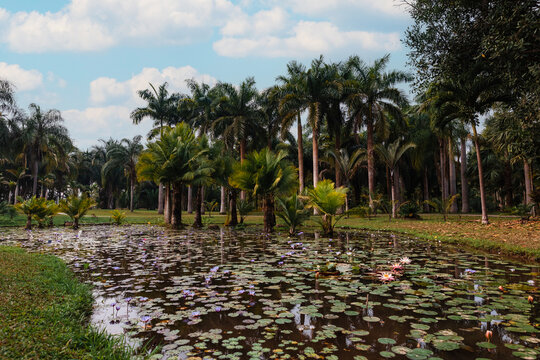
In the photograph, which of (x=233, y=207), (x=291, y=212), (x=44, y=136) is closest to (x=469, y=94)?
(x=291, y=212)

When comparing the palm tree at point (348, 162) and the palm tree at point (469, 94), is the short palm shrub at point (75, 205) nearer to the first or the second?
the palm tree at point (469, 94)

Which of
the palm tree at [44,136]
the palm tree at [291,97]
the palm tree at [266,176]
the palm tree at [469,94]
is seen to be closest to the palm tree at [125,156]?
the palm tree at [44,136]

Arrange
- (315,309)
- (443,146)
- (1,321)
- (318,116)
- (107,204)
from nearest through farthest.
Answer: (1,321), (315,309), (318,116), (443,146), (107,204)

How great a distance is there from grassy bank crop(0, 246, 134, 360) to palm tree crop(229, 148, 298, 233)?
9139mm

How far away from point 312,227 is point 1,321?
15.1 m

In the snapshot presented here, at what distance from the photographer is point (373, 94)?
24594mm

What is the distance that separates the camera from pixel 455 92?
14.2 m

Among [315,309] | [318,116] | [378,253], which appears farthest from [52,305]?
[318,116]

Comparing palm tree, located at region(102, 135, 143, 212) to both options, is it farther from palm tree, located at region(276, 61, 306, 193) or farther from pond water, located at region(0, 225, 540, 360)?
pond water, located at region(0, 225, 540, 360)

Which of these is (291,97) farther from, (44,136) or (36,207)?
(44,136)

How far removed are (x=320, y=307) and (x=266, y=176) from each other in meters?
10.2

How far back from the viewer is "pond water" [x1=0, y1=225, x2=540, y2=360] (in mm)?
3072

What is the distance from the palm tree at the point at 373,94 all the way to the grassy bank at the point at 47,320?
72.3 ft

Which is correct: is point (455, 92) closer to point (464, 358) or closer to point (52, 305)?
point (464, 358)
